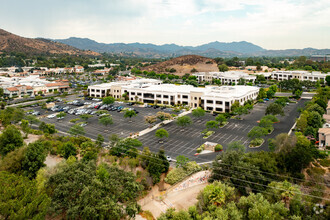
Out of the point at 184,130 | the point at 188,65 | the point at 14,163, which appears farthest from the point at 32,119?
the point at 188,65

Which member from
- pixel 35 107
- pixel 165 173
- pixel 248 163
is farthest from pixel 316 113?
pixel 35 107

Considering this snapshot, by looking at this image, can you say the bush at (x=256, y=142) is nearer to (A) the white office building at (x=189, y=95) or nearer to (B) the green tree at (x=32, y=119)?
(A) the white office building at (x=189, y=95)

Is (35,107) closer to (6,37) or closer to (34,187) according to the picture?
(34,187)

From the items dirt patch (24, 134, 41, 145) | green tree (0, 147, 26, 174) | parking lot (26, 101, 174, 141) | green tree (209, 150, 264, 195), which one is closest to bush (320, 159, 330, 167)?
green tree (209, 150, 264, 195)

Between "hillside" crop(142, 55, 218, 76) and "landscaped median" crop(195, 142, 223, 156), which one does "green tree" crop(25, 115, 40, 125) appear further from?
"hillside" crop(142, 55, 218, 76)

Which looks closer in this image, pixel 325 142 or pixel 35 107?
pixel 325 142

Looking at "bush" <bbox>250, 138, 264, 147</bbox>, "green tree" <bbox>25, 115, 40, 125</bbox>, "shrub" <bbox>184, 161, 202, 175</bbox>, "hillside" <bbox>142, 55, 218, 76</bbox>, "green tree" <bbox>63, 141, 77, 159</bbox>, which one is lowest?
"shrub" <bbox>184, 161, 202, 175</bbox>
